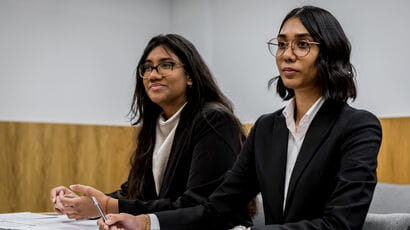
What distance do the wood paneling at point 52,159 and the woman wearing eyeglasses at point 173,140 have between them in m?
2.43

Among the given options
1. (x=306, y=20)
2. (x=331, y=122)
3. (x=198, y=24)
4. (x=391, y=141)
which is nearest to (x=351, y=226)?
(x=331, y=122)

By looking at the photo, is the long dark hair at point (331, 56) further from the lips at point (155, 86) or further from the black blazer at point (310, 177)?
the lips at point (155, 86)

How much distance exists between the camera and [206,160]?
2.29 metres

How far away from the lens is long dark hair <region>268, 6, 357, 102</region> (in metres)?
1.79

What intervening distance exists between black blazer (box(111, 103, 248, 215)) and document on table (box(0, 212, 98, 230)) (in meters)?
0.18

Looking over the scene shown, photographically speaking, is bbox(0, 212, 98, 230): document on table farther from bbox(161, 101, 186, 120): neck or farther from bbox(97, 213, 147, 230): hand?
bbox(161, 101, 186, 120): neck

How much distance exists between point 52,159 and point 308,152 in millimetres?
3767

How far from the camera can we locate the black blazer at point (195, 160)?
7.34ft

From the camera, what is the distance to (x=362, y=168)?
162 centimetres

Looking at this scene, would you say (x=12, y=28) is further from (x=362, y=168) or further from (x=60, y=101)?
(x=362, y=168)

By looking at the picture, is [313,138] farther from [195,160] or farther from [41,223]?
[41,223]

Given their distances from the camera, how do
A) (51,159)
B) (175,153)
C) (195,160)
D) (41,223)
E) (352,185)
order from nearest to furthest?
(352,185), (41,223), (195,160), (175,153), (51,159)

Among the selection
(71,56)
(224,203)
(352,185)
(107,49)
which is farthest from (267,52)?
(352,185)

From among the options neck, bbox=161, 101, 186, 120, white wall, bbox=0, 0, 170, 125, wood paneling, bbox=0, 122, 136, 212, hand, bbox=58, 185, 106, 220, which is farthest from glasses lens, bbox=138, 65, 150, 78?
white wall, bbox=0, 0, 170, 125
